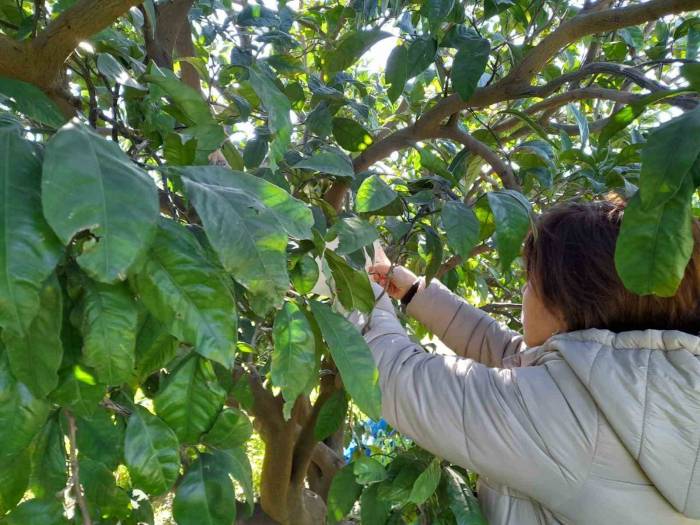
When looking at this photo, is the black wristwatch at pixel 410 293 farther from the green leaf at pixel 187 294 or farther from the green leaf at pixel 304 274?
the green leaf at pixel 187 294

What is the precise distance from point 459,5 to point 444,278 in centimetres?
68

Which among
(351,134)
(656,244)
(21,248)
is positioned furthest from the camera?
(351,134)

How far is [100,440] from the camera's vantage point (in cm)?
71

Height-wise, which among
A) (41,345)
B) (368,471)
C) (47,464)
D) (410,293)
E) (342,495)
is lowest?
(342,495)

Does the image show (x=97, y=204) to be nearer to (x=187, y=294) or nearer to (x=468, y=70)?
(x=187, y=294)

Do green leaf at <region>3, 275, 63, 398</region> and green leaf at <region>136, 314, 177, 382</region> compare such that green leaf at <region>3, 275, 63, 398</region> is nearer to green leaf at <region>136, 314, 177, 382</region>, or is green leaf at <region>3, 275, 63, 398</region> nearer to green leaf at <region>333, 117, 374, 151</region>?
green leaf at <region>136, 314, 177, 382</region>

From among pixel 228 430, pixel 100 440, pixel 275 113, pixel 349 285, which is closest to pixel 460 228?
pixel 349 285

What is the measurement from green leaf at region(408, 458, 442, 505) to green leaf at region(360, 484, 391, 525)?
14 cm

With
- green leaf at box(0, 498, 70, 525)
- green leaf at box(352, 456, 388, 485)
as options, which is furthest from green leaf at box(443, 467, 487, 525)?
green leaf at box(0, 498, 70, 525)

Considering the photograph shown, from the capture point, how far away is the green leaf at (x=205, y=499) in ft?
2.25

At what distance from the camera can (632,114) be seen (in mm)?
746

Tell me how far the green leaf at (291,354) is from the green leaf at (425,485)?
0.40 metres

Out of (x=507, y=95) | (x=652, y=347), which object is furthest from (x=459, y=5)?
(x=652, y=347)

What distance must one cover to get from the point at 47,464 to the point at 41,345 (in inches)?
11.5
